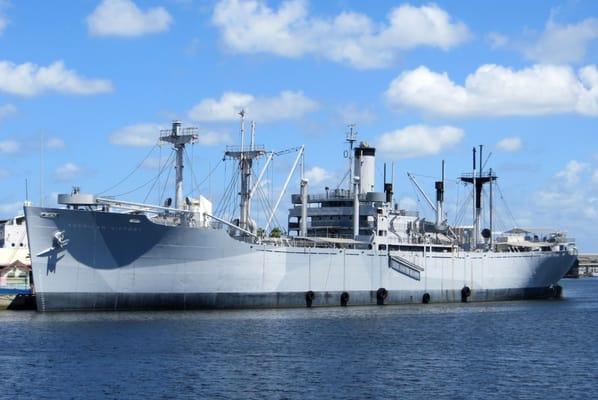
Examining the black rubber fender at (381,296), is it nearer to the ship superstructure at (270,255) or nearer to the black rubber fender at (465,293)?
the ship superstructure at (270,255)

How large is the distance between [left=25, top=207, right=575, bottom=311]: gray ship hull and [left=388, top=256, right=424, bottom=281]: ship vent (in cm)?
7

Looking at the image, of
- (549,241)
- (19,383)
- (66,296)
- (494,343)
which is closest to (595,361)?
(494,343)

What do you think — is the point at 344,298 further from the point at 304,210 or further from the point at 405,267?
the point at 304,210

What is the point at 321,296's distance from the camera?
60.3 meters

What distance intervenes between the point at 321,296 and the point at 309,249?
11.3 feet

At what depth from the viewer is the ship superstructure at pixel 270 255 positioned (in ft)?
164

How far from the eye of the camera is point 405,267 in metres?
65.6

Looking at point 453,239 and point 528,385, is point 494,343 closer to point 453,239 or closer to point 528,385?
point 528,385

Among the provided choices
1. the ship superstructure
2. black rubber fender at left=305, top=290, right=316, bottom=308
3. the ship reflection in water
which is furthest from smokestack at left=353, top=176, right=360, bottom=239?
the ship reflection in water

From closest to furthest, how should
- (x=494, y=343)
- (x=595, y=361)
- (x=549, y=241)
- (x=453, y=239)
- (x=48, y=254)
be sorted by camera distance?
(x=595, y=361) < (x=494, y=343) < (x=48, y=254) < (x=453, y=239) < (x=549, y=241)

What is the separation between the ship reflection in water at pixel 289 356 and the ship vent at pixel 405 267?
35.6 ft

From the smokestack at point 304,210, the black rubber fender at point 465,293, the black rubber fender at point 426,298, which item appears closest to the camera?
the smokestack at point 304,210

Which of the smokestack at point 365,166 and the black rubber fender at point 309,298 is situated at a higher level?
the smokestack at point 365,166

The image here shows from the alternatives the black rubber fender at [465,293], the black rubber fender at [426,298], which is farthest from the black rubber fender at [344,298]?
the black rubber fender at [465,293]
